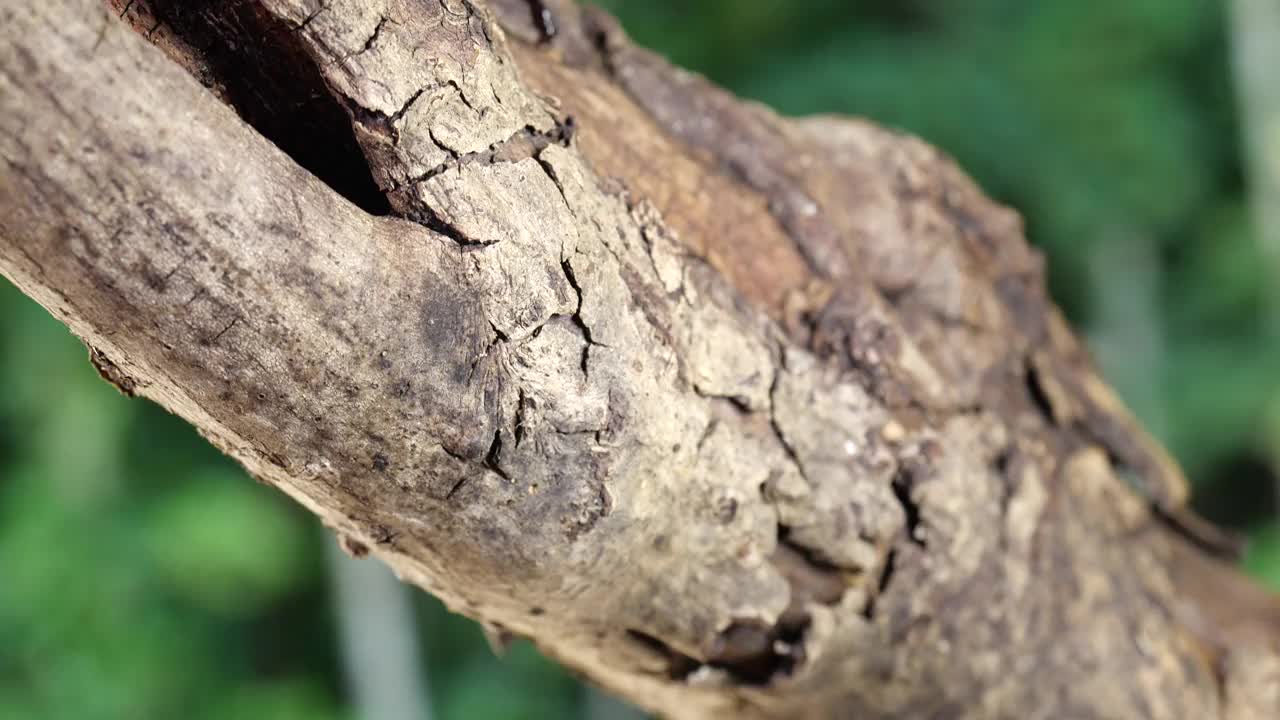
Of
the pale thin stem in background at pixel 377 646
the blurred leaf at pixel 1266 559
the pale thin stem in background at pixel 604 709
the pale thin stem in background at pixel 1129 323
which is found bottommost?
the pale thin stem in background at pixel 377 646

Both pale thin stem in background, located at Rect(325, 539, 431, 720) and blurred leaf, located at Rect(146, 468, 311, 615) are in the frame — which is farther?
pale thin stem in background, located at Rect(325, 539, 431, 720)

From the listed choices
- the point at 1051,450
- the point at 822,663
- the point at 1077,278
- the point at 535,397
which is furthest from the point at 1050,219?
the point at 535,397

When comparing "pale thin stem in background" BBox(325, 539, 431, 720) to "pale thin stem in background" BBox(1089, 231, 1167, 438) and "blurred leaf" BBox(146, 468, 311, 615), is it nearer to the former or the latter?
"blurred leaf" BBox(146, 468, 311, 615)

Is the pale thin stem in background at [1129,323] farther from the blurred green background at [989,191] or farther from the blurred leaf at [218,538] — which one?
the blurred leaf at [218,538]

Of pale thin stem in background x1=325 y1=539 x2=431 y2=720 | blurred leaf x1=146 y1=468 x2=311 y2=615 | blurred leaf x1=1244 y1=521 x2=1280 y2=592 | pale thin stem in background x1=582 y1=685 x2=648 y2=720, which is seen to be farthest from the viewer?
pale thin stem in background x1=582 y1=685 x2=648 y2=720

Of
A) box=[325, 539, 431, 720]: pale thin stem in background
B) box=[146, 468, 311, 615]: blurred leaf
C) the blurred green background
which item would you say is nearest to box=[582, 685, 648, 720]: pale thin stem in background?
the blurred green background

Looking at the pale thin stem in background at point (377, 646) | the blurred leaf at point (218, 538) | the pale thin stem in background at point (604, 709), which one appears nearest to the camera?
the blurred leaf at point (218, 538)

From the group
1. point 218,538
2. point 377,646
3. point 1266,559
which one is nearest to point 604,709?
point 377,646

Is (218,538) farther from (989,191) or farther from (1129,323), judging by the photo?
(1129,323)

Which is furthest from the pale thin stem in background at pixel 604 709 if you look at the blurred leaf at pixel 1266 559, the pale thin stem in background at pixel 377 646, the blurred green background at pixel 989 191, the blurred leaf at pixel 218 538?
the blurred leaf at pixel 1266 559
